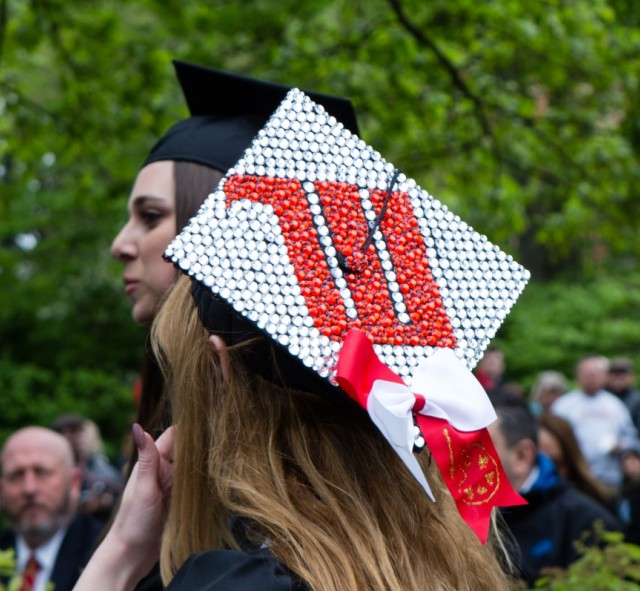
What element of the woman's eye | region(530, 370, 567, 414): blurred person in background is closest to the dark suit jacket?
the woman's eye

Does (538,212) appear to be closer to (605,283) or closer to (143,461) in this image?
(605,283)

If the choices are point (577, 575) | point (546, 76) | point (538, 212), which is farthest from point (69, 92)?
point (538, 212)

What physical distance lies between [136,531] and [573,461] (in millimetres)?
4346

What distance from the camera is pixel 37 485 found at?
5.36 m

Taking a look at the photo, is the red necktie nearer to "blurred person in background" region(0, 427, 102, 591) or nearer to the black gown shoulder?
"blurred person in background" region(0, 427, 102, 591)

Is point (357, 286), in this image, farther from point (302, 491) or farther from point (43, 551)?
point (43, 551)

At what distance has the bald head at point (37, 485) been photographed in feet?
17.3

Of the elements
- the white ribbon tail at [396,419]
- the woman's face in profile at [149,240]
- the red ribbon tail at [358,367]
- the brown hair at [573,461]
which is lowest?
the brown hair at [573,461]

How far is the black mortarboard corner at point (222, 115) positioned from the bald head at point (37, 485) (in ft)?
9.53

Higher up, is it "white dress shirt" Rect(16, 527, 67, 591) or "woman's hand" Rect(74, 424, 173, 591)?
"woman's hand" Rect(74, 424, 173, 591)

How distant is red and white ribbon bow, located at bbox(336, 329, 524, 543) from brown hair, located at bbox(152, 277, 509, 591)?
147mm

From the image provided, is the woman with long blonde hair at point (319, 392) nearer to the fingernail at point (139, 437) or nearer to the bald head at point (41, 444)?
the fingernail at point (139, 437)

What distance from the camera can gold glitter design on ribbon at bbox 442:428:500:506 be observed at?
68.6 inches

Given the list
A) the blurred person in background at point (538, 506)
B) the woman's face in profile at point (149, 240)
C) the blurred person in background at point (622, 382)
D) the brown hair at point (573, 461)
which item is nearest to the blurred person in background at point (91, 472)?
the blurred person in background at point (538, 506)
